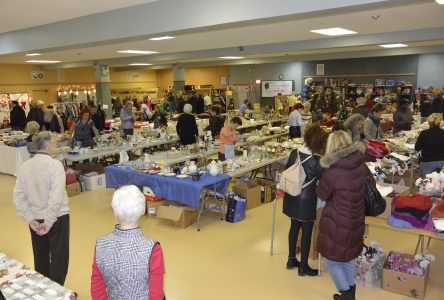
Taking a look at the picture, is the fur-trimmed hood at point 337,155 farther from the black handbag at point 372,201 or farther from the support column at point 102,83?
the support column at point 102,83

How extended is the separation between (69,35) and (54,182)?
3769 mm

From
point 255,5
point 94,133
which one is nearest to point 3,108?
point 94,133

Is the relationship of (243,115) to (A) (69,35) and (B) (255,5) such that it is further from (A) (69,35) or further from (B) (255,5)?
(B) (255,5)

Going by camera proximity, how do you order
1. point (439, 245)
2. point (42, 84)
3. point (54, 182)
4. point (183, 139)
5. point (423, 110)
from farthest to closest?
point (42, 84)
point (423, 110)
point (183, 139)
point (439, 245)
point (54, 182)

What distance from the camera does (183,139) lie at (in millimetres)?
8070

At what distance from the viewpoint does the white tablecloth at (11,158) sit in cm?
853

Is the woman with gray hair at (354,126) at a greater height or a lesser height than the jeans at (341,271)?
greater

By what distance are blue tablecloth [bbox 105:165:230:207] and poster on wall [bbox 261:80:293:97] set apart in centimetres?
1326

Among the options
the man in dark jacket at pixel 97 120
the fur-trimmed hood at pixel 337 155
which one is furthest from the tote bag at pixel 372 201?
the man in dark jacket at pixel 97 120

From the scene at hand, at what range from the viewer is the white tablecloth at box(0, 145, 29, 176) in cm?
853

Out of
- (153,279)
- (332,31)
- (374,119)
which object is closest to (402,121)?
(374,119)

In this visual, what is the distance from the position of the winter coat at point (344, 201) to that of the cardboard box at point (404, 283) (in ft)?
2.49

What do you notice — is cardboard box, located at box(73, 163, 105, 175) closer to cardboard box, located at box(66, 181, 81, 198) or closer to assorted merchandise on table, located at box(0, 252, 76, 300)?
cardboard box, located at box(66, 181, 81, 198)

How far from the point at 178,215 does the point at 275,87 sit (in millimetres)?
14274
